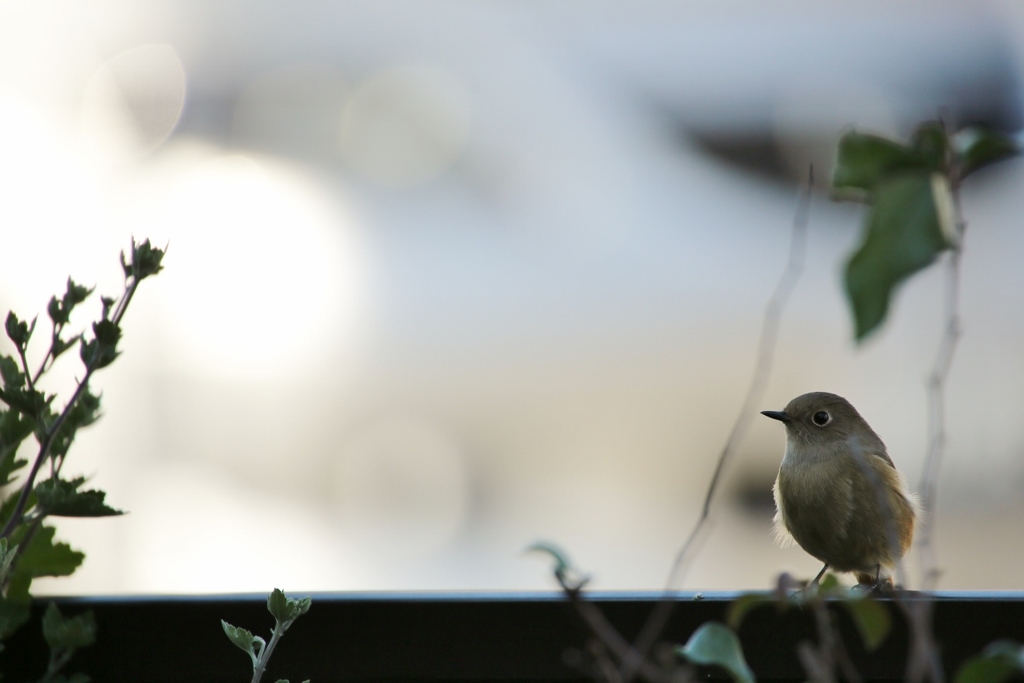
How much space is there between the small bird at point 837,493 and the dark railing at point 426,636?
0.69 feet

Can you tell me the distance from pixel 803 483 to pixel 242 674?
21.3 inches

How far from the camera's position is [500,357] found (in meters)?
2.47

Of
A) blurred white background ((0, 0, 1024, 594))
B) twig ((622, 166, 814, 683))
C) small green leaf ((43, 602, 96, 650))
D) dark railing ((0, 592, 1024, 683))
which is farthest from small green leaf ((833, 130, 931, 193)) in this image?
blurred white background ((0, 0, 1024, 594))

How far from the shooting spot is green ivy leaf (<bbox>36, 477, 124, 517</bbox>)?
0.52 meters

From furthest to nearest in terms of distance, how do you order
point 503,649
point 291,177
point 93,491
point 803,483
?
1. point 291,177
2. point 803,483
3. point 503,649
4. point 93,491

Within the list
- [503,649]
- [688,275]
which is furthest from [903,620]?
[688,275]

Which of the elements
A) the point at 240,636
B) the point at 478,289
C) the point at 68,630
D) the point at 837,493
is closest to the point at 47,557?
the point at 68,630

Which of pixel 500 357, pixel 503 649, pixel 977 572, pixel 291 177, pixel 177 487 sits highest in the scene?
pixel 291 177

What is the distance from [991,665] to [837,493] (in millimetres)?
559

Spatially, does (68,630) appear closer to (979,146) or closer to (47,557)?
(47,557)

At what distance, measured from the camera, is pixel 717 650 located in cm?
34

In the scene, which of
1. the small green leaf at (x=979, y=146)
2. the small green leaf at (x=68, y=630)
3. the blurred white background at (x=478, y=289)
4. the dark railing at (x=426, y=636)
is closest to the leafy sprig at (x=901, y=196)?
the small green leaf at (x=979, y=146)

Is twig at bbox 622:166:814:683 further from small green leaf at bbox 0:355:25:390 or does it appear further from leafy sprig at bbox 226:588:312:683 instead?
small green leaf at bbox 0:355:25:390

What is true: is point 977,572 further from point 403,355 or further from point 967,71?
point 403,355
